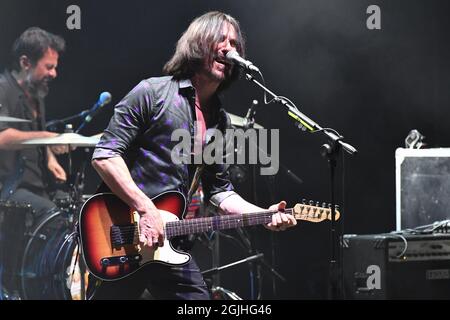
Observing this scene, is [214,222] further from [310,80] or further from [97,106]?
[310,80]

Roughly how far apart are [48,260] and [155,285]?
1.75 meters

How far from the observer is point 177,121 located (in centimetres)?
359

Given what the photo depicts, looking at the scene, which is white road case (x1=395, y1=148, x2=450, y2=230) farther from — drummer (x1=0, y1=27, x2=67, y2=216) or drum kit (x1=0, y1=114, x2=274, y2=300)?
drummer (x1=0, y1=27, x2=67, y2=216)

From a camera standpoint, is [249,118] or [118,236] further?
[249,118]

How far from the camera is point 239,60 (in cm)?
354

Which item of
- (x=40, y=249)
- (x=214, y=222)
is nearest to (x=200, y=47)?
(x=214, y=222)

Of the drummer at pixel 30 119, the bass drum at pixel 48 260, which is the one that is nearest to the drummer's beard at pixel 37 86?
the drummer at pixel 30 119

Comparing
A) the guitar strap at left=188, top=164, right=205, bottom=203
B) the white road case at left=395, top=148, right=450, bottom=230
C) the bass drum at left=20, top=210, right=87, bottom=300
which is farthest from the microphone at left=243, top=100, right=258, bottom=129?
the guitar strap at left=188, top=164, right=205, bottom=203

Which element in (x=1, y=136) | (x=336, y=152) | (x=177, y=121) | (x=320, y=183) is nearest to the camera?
(x=336, y=152)

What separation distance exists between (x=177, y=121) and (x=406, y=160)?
2686mm

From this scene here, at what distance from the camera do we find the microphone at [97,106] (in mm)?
5301
